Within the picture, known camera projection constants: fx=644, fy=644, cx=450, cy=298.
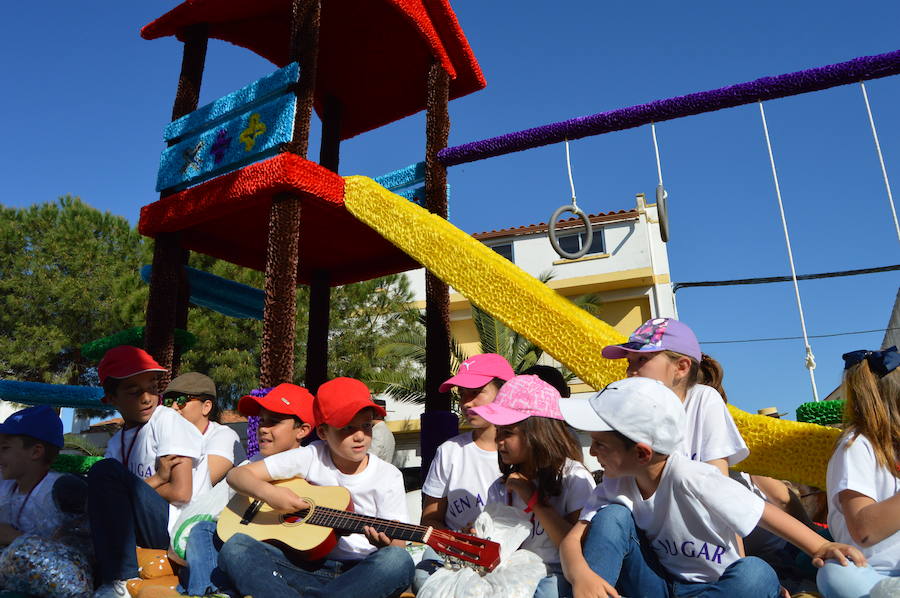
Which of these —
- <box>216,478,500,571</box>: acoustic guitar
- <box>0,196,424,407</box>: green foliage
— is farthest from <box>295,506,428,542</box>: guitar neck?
<box>0,196,424,407</box>: green foliage

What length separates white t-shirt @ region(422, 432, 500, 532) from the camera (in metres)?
3.37

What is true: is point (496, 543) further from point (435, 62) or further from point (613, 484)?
point (435, 62)

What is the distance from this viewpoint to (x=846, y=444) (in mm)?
2645

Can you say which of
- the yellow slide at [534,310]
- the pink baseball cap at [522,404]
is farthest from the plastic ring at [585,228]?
the pink baseball cap at [522,404]

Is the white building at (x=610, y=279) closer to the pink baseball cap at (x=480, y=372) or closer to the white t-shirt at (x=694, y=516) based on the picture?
the pink baseball cap at (x=480, y=372)

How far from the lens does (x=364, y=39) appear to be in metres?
6.62

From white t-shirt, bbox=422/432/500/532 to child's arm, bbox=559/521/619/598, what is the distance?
0.82 metres

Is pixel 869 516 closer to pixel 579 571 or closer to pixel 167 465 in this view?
pixel 579 571

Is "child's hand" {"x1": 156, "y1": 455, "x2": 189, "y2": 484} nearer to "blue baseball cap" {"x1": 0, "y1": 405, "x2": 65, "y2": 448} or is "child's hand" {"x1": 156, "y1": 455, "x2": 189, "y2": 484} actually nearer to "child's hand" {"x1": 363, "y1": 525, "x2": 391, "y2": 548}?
"blue baseball cap" {"x1": 0, "y1": 405, "x2": 65, "y2": 448}

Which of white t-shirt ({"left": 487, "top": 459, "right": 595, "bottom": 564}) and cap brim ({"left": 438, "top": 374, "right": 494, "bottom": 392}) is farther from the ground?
cap brim ({"left": 438, "top": 374, "right": 494, "bottom": 392})

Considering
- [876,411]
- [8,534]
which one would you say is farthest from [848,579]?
[8,534]

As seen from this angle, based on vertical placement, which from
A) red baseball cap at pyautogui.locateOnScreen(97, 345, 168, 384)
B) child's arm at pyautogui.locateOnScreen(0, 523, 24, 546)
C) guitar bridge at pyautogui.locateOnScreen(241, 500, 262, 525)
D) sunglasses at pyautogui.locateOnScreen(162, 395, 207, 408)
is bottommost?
child's arm at pyautogui.locateOnScreen(0, 523, 24, 546)

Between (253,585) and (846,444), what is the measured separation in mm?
2606

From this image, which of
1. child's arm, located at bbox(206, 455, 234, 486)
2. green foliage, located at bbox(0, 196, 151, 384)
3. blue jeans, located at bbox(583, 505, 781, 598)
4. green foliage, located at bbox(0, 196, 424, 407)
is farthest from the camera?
green foliage, located at bbox(0, 196, 151, 384)
